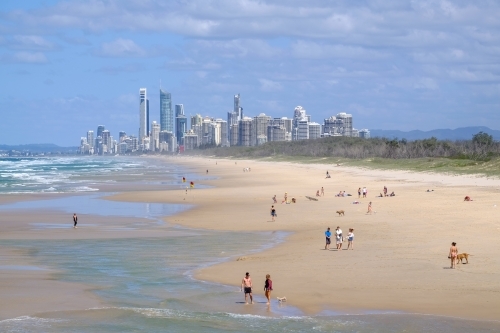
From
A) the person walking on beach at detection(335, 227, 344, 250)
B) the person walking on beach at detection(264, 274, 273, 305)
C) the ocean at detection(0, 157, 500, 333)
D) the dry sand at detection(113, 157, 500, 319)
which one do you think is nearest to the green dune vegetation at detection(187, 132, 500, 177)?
the dry sand at detection(113, 157, 500, 319)

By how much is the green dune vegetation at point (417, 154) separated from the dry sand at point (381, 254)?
2119cm

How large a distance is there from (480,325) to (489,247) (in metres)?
8.25

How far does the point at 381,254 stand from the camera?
2222 cm

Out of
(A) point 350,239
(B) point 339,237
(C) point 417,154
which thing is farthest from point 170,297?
(C) point 417,154

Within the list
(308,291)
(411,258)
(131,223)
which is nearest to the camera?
(308,291)

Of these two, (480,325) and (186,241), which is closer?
(480,325)

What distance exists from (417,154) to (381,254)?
84348 millimetres

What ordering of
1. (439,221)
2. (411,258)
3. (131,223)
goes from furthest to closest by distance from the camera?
(131,223), (439,221), (411,258)

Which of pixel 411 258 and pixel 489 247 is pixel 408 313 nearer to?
pixel 411 258

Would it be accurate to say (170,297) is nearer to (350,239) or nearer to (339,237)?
(339,237)

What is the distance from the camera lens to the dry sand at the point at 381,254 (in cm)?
1628

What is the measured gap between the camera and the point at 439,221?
29359mm

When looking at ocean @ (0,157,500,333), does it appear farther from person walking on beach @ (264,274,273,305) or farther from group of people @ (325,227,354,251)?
group of people @ (325,227,354,251)

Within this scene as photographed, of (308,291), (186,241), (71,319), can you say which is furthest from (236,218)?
(71,319)
